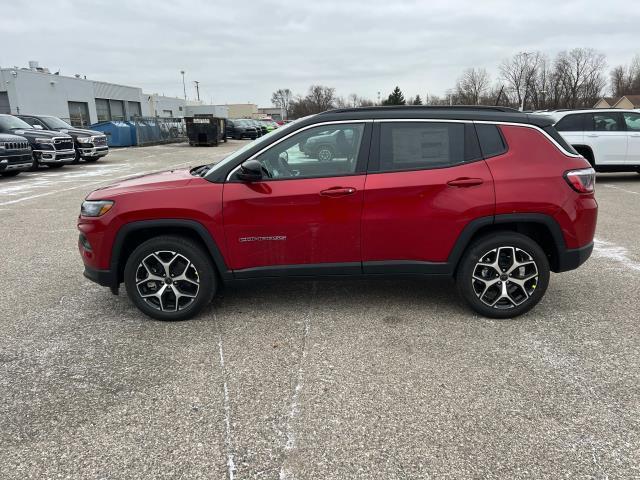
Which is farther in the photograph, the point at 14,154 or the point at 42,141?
the point at 42,141

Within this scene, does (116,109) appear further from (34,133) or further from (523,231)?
(523,231)

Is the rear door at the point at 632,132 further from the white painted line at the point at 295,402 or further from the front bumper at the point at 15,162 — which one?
the front bumper at the point at 15,162

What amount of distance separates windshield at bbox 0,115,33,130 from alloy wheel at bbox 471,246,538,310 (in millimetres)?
17280

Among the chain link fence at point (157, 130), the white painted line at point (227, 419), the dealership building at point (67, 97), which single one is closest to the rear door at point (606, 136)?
the white painted line at point (227, 419)

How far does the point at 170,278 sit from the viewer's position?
4.05 m

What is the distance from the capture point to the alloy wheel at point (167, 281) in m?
4.02

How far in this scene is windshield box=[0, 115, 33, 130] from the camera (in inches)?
640

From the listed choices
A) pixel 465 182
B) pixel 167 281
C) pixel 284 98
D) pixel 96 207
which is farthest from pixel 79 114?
pixel 284 98

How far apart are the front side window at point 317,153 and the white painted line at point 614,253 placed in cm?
358

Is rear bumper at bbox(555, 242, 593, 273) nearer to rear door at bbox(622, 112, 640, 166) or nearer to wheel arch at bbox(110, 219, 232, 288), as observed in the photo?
wheel arch at bbox(110, 219, 232, 288)

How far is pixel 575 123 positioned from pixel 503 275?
9.33 meters

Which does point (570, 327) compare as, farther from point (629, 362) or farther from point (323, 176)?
point (323, 176)

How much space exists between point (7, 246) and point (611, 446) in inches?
289

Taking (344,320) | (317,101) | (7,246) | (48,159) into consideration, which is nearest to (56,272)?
(7,246)
